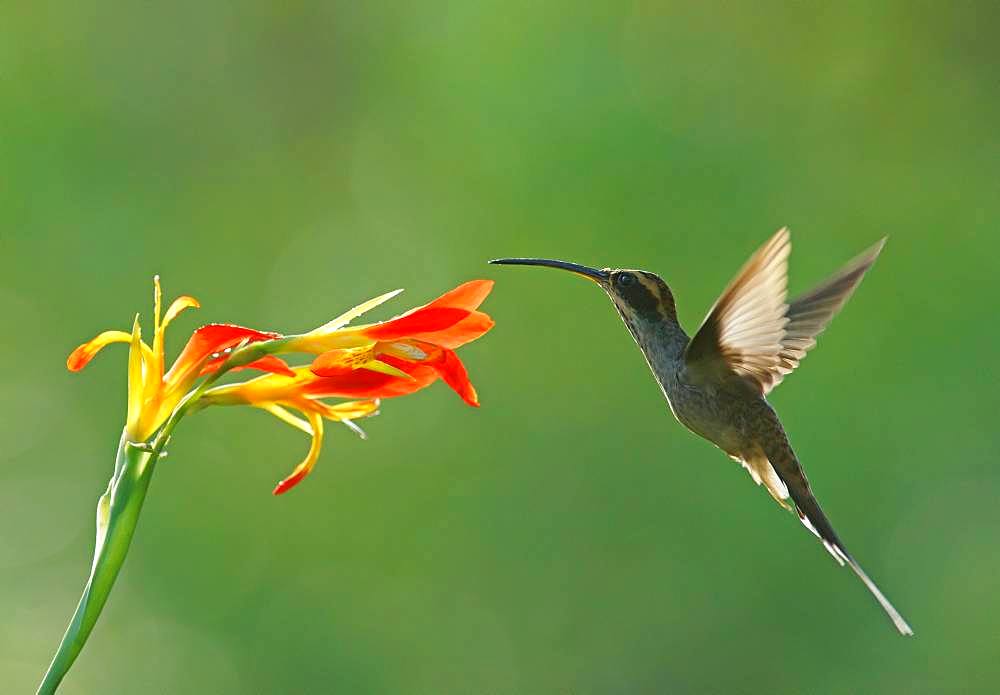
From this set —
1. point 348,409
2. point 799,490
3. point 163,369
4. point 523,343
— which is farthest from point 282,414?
point 523,343

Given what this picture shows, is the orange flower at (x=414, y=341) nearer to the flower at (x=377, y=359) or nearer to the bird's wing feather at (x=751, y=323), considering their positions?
the flower at (x=377, y=359)

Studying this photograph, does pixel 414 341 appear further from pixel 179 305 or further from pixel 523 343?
pixel 523 343

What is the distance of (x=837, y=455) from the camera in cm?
390

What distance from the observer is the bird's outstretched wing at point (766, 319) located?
1485 millimetres

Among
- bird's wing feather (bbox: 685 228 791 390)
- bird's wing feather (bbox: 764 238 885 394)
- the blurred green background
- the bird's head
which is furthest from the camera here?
the blurred green background

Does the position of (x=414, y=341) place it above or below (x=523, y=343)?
above

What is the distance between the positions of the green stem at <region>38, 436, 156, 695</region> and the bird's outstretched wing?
0.72 m

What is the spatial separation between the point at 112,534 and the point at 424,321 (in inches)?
13.3

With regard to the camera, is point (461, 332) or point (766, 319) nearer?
point (461, 332)

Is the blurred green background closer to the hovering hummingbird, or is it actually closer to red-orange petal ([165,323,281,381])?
the hovering hummingbird

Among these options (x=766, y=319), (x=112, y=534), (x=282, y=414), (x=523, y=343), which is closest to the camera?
(x=112, y=534)

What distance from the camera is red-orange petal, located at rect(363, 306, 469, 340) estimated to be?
3.84 feet

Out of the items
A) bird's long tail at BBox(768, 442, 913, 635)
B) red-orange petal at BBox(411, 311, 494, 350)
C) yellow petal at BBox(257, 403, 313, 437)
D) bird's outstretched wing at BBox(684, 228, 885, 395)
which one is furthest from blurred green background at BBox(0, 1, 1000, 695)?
red-orange petal at BBox(411, 311, 494, 350)

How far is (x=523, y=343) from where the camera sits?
4320 mm
